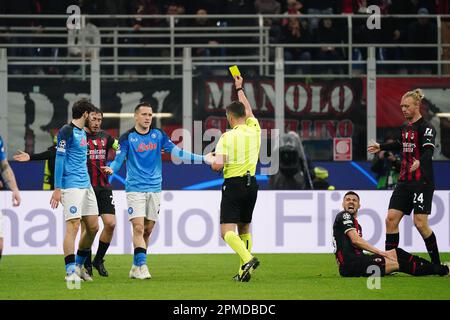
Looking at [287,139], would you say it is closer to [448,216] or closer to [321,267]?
[448,216]

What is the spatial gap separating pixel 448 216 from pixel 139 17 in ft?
25.9

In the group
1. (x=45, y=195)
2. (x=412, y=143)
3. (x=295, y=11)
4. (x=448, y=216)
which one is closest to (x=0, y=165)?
(x=412, y=143)

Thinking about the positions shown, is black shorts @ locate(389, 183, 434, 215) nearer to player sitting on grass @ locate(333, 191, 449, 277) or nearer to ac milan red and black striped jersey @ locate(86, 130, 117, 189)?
player sitting on grass @ locate(333, 191, 449, 277)

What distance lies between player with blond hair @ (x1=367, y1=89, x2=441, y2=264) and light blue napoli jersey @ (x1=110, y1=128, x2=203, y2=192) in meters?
2.55

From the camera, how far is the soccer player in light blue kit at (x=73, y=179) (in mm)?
11367

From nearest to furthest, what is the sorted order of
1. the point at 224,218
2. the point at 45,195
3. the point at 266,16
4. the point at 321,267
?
the point at 224,218, the point at 321,267, the point at 45,195, the point at 266,16

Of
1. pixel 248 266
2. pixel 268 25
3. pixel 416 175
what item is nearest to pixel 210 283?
pixel 248 266

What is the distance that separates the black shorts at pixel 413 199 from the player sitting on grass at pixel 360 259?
2.56 feet

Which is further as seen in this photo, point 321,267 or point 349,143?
point 349,143

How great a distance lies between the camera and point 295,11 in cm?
2333

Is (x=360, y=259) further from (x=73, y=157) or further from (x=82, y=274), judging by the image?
(x=73, y=157)

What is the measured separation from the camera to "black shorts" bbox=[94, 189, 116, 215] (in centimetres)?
1338

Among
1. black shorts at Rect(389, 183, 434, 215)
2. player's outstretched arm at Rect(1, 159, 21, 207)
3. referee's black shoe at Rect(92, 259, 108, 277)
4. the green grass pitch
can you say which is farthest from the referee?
player's outstretched arm at Rect(1, 159, 21, 207)
